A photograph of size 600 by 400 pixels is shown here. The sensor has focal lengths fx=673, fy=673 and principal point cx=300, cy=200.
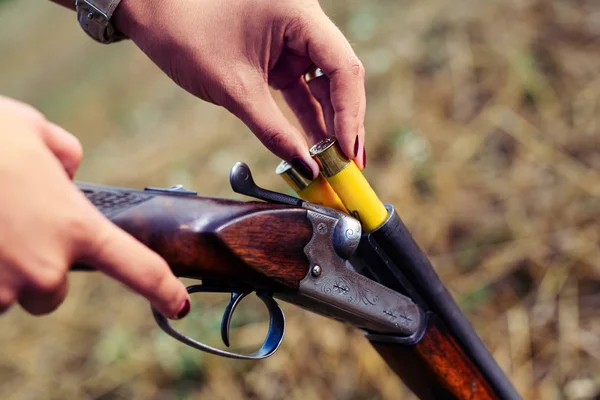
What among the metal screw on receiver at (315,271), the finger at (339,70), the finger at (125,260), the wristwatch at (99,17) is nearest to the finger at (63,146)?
the finger at (125,260)

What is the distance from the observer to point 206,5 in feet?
5.79

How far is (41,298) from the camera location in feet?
3.12

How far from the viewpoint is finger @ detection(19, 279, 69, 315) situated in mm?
931

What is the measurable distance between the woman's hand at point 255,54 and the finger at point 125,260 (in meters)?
0.68

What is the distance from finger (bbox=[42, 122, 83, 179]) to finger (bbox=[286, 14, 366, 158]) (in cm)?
76

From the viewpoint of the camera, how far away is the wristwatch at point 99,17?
1.80 metres

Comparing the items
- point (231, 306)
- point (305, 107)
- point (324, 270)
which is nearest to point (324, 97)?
point (305, 107)

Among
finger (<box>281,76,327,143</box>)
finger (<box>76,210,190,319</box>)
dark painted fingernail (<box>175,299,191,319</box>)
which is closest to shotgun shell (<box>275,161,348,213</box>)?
finger (<box>281,76,327,143</box>)

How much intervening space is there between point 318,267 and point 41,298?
0.71 m

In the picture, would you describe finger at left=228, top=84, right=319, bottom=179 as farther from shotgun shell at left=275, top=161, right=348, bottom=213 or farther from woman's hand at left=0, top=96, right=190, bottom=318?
woman's hand at left=0, top=96, right=190, bottom=318

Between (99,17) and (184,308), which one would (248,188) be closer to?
(184,308)

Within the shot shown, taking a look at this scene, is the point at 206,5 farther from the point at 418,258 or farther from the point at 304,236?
the point at 418,258

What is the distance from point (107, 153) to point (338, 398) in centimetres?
465

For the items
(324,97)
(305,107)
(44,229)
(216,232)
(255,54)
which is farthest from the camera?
(305,107)
